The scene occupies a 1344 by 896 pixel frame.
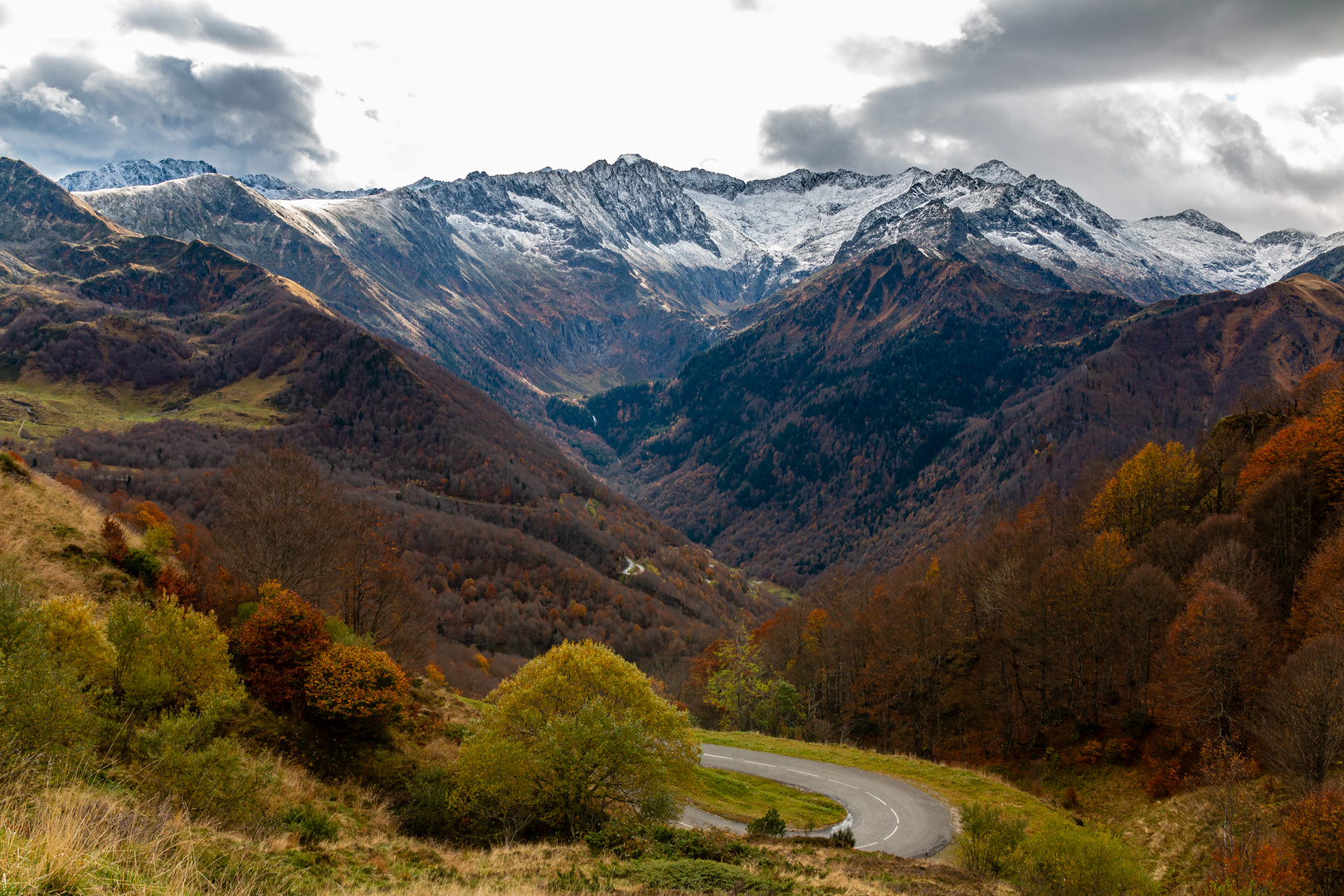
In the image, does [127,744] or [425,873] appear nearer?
[425,873]

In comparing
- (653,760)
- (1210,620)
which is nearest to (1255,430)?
(1210,620)

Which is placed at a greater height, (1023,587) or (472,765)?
(1023,587)

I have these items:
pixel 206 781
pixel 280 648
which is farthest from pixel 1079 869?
pixel 280 648

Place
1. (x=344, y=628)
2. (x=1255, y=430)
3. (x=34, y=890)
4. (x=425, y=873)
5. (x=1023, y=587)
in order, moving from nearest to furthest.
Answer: (x=34, y=890) < (x=425, y=873) < (x=344, y=628) < (x=1023, y=587) < (x=1255, y=430)

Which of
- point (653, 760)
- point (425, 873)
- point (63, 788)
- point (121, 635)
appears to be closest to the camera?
point (63, 788)

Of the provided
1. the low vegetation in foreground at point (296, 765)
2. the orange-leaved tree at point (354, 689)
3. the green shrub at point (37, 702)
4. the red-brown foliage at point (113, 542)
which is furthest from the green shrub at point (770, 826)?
the red-brown foliage at point (113, 542)

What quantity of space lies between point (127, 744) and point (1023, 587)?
64764 mm

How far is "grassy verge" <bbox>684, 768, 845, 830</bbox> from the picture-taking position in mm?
36906

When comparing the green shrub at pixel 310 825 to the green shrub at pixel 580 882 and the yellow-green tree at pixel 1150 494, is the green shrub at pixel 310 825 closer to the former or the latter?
the green shrub at pixel 580 882

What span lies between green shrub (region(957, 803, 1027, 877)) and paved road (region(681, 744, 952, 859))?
422 cm

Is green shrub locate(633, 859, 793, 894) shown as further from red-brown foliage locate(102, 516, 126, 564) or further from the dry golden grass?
red-brown foliage locate(102, 516, 126, 564)

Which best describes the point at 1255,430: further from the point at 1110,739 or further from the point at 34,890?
the point at 34,890

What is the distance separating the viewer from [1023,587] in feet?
200

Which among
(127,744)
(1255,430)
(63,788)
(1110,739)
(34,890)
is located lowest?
(1110,739)
